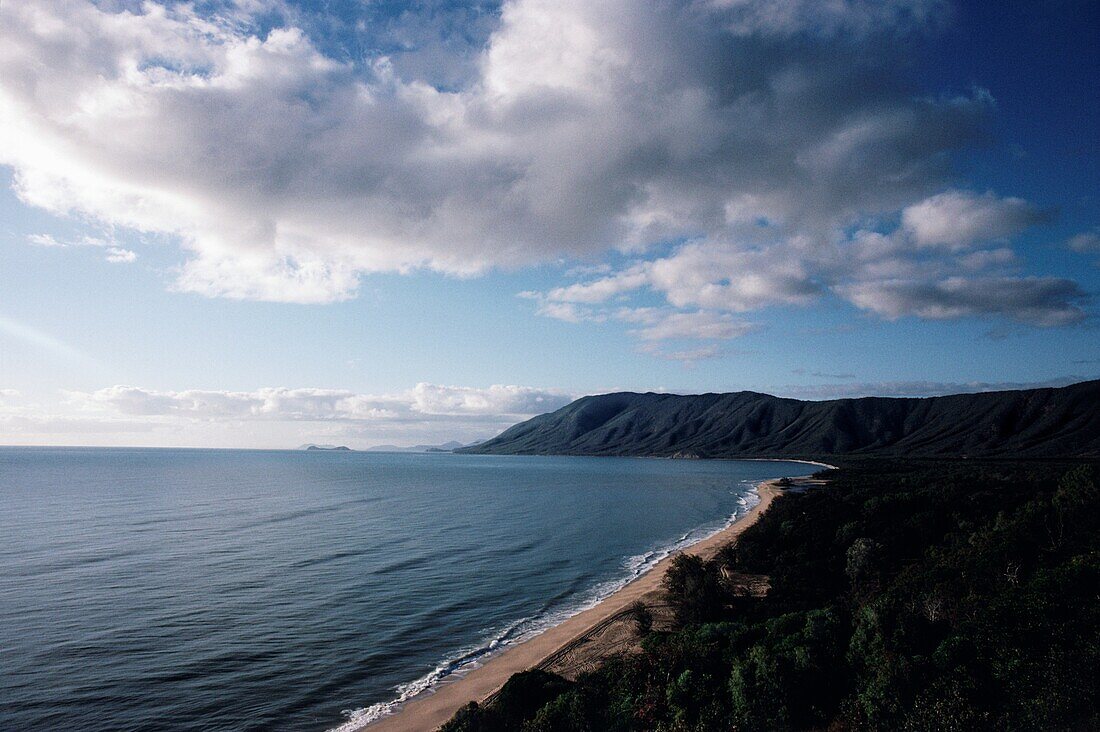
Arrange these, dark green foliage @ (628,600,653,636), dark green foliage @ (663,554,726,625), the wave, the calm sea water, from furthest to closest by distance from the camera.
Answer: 1. dark green foliage @ (663,554,726,625)
2. dark green foliage @ (628,600,653,636)
3. the calm sea water
4. the wave

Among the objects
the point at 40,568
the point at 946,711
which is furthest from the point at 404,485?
the point at 946,711

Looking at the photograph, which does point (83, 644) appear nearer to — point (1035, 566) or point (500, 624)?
point (500, 624)

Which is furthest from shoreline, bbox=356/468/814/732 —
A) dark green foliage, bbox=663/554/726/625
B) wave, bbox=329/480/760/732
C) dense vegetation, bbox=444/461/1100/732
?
dense vegetation, bbox=444/461/1100/732

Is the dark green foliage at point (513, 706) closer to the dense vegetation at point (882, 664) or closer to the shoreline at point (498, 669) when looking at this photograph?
the dense vegetation at point (882, 664)

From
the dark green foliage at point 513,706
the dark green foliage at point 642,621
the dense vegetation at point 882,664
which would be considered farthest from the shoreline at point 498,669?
the dense vegetation at point 882,664

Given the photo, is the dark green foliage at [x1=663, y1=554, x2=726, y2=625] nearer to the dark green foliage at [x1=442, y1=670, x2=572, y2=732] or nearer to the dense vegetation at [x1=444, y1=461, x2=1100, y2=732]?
the dense vegetation at [x1=444, y1=461, x2=1100, y2=732]

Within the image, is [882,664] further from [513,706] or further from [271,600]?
[271,600]
